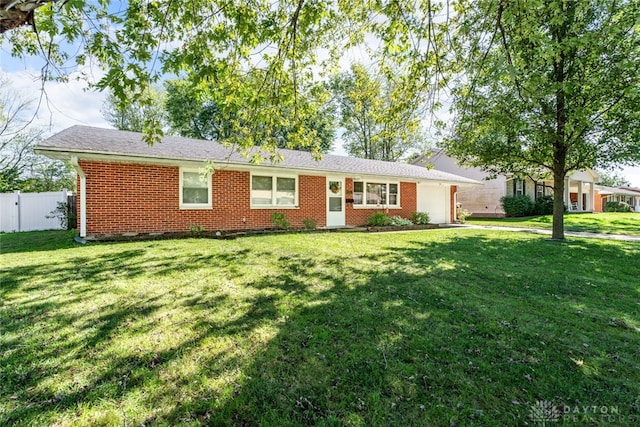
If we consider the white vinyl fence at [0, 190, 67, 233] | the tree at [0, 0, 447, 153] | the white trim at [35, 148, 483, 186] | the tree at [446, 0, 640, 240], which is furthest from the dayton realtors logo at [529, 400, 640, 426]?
the white vinyl fence at [0, 190, 67, 233]

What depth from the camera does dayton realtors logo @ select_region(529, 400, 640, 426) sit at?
79.6 inches

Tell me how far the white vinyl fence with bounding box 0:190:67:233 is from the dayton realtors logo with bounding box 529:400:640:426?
1704 centimetres

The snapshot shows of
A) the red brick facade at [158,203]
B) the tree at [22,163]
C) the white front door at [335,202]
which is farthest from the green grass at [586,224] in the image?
the tree at [22,163]

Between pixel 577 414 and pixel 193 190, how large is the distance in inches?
421

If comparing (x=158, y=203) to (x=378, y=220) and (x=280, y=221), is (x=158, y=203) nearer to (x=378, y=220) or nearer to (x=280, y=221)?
(x=280, y=221)

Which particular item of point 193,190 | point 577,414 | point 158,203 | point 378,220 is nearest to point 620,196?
point 378,220

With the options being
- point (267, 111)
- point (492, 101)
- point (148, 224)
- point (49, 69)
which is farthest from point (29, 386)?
point (492, 101)

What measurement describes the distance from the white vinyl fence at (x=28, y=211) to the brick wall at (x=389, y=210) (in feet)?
41.2

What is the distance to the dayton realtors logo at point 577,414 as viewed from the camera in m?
2.02

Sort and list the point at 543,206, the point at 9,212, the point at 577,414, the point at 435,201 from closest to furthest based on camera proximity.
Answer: the point at 577,414 < the point at 9,212 < the point at 435,201 < the point at 543,206

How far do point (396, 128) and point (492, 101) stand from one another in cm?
406

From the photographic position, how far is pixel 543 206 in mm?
24219

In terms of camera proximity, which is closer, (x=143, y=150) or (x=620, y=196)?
(x=143, y=150)

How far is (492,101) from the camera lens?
9.08m
